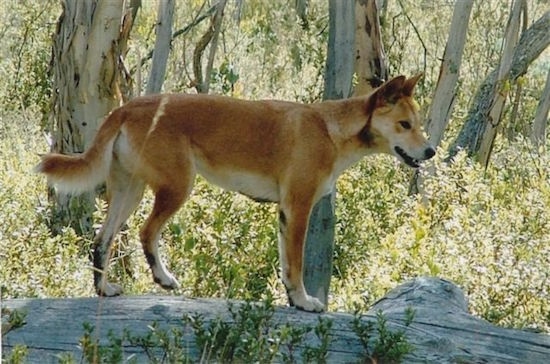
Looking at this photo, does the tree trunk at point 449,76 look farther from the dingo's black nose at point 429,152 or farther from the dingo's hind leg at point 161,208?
the dingo's hind leg at point 161,208

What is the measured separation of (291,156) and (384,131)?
0.60m

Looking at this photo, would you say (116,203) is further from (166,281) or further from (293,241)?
(293,241)

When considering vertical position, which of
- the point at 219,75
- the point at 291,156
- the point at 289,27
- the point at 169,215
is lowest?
the point at 169,215

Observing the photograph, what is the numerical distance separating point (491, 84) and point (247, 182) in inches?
283

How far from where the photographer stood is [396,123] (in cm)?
645

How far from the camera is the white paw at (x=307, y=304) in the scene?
593cm

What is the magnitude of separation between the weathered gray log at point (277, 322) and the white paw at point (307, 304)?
0.58 ft

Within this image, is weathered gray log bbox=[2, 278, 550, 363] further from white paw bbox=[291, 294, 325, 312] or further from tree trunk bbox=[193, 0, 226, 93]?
tree trunk bbox=[193, 0, 226, 93]

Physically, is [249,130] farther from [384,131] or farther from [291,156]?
[384,131]

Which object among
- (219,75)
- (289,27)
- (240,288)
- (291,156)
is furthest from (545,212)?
(289,27)

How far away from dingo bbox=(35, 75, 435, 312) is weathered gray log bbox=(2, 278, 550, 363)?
49cm

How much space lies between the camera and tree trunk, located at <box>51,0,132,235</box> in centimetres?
867

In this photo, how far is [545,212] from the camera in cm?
925

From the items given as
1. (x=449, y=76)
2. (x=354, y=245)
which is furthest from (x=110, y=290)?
(x=449, y=76)
